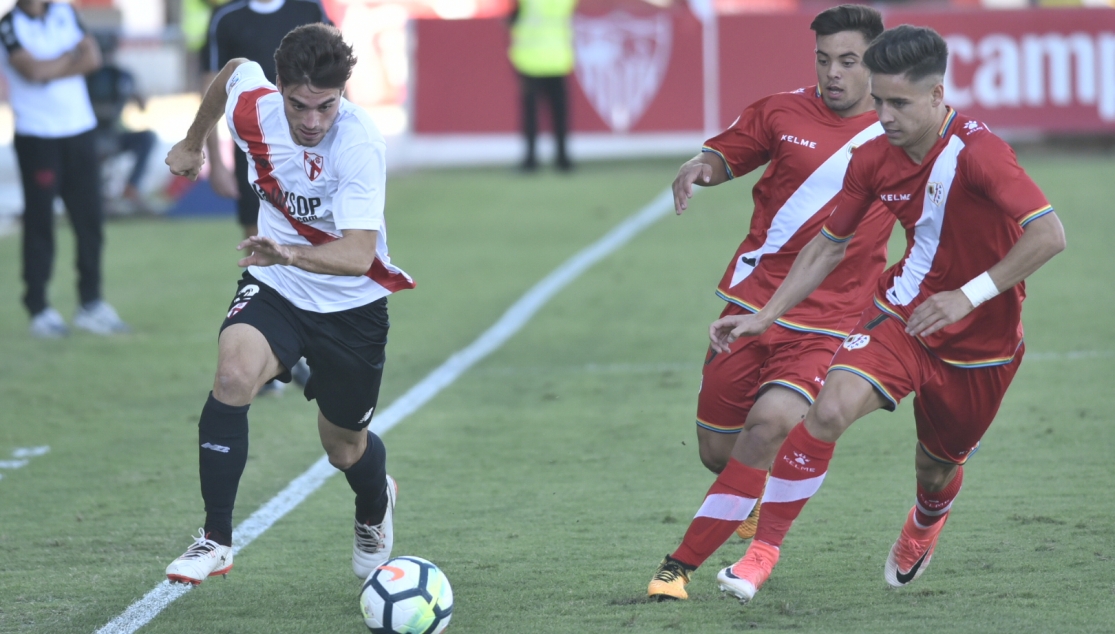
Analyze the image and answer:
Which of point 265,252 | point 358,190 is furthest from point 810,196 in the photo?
point 265,252

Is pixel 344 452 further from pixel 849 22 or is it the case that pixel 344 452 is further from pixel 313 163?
pixel 849 22

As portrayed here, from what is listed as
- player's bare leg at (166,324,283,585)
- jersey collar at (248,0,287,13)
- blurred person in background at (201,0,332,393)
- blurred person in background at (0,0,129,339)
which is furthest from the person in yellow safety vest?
player's bare leg at (166,324,283,585)

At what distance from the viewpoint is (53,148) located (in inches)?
368

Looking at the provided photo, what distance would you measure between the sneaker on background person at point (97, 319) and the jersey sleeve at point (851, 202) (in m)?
6.39

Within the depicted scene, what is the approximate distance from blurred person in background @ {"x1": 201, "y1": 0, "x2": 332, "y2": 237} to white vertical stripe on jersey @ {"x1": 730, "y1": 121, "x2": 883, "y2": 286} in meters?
3.16

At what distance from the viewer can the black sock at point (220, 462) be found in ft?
14.1

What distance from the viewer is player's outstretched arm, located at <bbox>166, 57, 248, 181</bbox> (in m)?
4.88

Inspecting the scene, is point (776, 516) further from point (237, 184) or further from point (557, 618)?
point (237, 184)

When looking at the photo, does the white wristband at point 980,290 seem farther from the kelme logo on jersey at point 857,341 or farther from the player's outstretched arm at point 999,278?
the kelme logo on jersey at point 857,341

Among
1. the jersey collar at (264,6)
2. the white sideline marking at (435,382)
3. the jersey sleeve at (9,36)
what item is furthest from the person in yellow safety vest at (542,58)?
the jersey collar at (264,6)

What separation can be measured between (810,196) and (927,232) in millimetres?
678

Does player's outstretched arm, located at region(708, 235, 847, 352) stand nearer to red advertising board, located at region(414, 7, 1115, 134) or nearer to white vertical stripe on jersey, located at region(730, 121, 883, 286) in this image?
white vertical stripe on jersey, located at region(730, 121, 883, 286)

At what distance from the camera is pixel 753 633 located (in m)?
4.08

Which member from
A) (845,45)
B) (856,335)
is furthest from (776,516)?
(845,45)
